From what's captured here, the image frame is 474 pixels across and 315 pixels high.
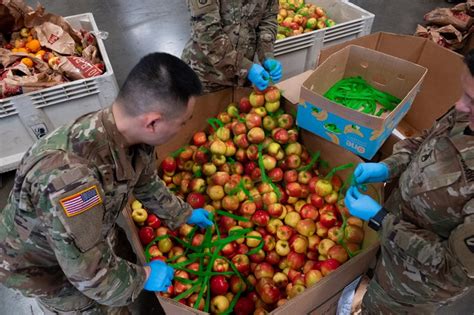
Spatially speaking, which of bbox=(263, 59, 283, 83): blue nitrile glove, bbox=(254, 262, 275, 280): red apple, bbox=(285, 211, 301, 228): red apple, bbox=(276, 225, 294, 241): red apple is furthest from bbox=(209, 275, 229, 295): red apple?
bbox=(263, 59, 283, 83): blue nitrile glove

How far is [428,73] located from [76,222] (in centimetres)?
237

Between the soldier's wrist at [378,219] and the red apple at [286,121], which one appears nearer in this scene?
the soldier's wrist at [378,219]

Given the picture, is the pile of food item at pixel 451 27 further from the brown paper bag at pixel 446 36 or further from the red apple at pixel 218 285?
the red apple at pixel 218 285

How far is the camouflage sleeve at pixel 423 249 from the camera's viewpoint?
3.64 ft

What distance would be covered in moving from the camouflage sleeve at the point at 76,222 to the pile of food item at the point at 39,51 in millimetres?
1942

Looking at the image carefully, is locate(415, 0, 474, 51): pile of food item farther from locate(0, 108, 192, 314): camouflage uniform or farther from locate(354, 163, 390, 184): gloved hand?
locate(0, 108, 192, 314): camouflage uniform

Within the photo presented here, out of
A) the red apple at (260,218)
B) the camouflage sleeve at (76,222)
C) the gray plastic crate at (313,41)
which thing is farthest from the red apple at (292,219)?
the gray plastic crate at (313,41)

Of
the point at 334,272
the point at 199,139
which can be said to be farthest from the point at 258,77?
the point at 334,272

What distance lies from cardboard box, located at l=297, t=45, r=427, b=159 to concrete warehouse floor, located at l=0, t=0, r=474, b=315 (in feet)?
8.77

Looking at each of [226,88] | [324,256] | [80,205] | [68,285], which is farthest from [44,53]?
[324,256]

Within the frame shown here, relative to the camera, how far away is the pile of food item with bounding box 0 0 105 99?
2582 millimetres

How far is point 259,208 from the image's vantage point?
6.41 ft

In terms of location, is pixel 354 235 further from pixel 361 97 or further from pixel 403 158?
pixel 361 97

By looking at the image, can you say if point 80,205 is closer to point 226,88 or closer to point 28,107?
point 226,88
